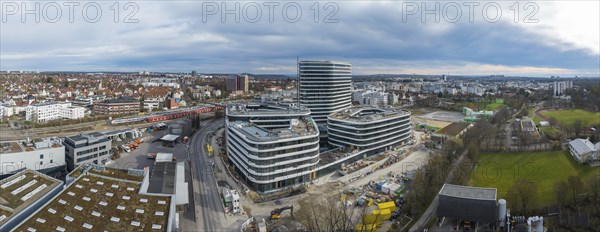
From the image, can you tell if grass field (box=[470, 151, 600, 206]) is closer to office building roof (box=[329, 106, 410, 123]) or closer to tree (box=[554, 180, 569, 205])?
tree (box=[554, 180, 569, 205])

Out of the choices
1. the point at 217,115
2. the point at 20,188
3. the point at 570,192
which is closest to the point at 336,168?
the point at 570,192

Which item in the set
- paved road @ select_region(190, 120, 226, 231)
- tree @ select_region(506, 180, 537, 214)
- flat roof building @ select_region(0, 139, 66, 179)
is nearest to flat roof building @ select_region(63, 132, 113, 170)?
flat roof building @ select_region(0, 139, 66, 179)

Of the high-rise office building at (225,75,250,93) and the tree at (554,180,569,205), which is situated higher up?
the high-rise office building at (225,75,250,93)

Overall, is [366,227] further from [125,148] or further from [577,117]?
[577,117]

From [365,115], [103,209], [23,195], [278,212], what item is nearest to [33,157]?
[23,195]

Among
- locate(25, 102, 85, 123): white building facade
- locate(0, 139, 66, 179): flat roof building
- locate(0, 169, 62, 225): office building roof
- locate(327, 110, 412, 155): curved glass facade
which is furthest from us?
locate(25, 102, 85, 123): white building facade

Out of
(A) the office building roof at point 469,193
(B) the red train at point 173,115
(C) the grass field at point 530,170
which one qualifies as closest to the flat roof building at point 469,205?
(A) the office building roof at point 469,193

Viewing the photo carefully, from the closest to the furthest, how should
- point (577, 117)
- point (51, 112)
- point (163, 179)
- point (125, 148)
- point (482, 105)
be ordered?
point (163, 179), point (125, 148), point (51, 112), point (577, 117), point (482, 105)
